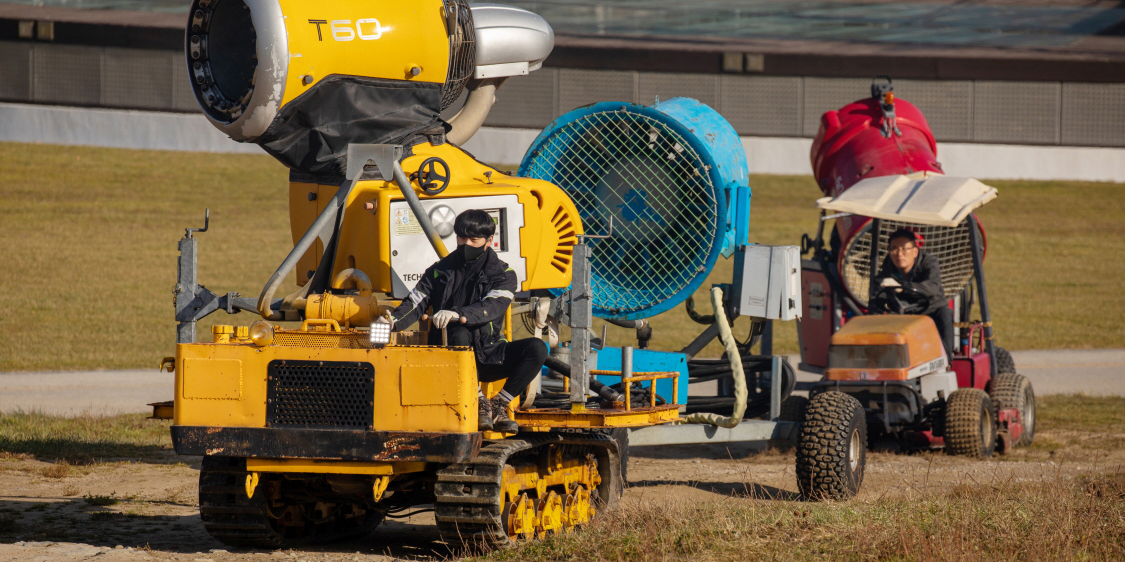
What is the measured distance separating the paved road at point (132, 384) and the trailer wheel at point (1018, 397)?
326 cm

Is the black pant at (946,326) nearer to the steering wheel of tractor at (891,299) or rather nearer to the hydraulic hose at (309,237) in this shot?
the steering wheel of tractor at (891,299)

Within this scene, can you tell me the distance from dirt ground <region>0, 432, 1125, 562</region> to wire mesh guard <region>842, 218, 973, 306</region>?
1.60 metres

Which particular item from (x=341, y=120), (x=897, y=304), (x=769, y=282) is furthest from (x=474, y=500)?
(x=897, y=304)

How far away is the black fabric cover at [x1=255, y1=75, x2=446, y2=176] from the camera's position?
681 centimetres

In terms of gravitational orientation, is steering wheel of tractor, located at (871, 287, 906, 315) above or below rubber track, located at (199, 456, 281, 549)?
above

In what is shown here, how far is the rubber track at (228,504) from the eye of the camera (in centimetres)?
661

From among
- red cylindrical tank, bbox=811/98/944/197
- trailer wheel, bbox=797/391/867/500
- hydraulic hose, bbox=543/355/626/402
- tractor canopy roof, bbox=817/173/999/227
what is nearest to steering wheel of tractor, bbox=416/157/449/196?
hydraulic hose, bbox=543/355/626/402

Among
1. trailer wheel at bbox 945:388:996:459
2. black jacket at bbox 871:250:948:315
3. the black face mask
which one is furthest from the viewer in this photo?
black jacket at bbox 871:250:948:315

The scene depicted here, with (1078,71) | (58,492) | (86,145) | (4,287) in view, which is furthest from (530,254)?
(1078,71)

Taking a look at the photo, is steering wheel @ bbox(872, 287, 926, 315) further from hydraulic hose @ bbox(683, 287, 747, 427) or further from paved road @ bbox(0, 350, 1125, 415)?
paved road @ bbox(0, 350, 1125, 415)

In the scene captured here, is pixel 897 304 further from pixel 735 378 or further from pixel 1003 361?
pixel 735 378

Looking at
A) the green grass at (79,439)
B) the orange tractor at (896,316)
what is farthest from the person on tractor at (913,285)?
the green grass at (79,439)

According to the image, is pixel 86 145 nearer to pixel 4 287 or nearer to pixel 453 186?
pixel 4 287

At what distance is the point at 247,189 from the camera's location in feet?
98.6
